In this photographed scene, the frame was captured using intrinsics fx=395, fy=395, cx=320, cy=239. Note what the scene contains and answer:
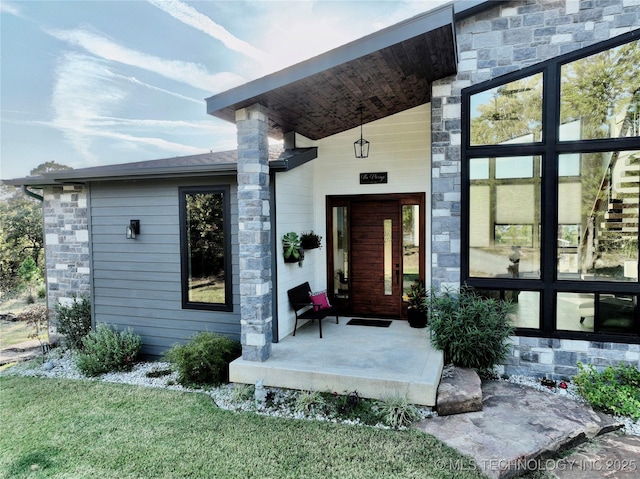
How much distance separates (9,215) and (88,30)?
22.1ft

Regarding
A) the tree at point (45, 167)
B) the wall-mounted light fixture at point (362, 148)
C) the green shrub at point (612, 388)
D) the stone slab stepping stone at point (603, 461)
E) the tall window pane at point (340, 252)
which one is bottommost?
the stone slab stepping stone at point (603, 461)

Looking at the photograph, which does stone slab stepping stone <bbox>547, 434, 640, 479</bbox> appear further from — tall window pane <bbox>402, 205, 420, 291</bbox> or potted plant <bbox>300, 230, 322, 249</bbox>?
potted plant <bbox>300, 230, 322, 249</bbox>

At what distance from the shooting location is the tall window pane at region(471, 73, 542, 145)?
16.8ft

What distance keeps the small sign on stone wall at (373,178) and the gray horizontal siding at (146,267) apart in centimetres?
244

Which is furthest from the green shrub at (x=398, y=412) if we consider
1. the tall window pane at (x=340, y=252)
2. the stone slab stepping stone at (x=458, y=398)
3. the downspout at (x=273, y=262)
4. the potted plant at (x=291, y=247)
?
the tall window pane at (x=340, y=252)

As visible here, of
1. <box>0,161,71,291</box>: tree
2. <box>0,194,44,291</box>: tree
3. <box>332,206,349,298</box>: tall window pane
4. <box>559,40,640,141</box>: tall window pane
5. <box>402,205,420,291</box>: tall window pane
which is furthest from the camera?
<box>0,194,44,291</box>: tree

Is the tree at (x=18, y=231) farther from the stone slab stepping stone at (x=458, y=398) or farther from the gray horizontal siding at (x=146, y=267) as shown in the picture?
the stone slab stepping stone at (x=458, y=398)

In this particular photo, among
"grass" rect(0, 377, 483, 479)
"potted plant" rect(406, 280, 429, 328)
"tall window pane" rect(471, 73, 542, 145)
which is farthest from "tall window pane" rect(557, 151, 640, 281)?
"grass" rect(0, 377, 483, 479)

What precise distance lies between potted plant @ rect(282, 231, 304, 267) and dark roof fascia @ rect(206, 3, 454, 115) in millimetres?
2120

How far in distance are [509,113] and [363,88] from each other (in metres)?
1.95

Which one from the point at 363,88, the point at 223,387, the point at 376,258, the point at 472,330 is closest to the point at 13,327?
the point at 223,387

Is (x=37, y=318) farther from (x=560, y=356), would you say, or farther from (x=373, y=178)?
(x=560, y=356)

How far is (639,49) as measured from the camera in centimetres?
477

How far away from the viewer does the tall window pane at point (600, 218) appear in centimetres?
483
